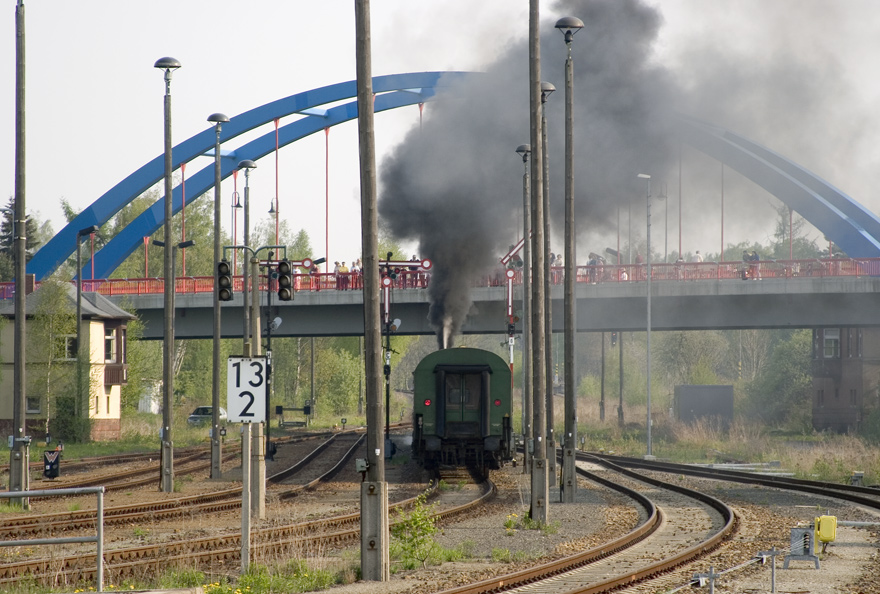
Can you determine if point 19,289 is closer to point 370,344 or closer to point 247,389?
point 247,389

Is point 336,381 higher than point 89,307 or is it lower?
lower

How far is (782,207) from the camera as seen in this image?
12388 centimetres

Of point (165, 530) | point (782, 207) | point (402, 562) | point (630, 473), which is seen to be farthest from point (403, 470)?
point (782, 207)

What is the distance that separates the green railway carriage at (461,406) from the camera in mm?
27250

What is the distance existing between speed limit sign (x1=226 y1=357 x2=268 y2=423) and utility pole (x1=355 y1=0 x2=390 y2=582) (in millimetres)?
1278

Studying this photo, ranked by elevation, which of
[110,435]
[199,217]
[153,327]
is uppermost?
[199,217]

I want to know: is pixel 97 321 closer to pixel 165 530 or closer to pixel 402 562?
pixel 165 530

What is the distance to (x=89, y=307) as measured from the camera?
5059 cm

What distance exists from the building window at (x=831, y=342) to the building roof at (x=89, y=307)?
4168 cm

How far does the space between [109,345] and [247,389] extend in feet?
143

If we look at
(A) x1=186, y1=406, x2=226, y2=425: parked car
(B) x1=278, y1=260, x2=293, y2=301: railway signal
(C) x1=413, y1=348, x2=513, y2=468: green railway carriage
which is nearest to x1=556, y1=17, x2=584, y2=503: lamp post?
(C) x1=413, y1=348, x2=513, y2=468: green railway carriage

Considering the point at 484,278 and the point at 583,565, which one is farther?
the point at 484,278

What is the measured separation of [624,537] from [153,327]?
46.1m

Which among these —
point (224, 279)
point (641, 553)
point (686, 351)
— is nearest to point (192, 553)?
point (224, 279)
